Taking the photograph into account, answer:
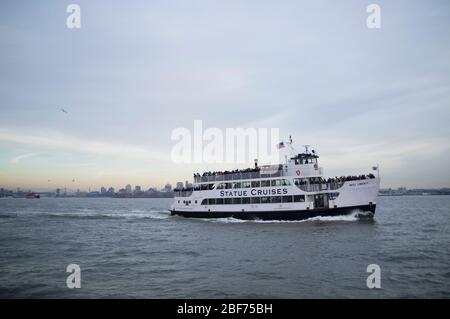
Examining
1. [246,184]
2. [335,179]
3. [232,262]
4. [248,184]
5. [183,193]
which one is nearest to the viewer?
[232,262]

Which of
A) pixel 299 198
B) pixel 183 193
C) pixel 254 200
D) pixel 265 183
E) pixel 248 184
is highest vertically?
pixel 265 183

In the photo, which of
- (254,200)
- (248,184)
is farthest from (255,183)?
(254,200)

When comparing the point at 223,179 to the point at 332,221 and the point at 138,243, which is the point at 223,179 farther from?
the point at 138,243

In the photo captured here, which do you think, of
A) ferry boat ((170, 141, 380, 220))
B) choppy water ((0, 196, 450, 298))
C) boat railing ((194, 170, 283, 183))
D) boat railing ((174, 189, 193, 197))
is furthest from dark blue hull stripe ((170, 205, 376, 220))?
boat railing ((174, 189, 193, 197))

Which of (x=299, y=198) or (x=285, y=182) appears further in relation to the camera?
(x=285, y=182)

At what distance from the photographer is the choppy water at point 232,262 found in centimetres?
1780

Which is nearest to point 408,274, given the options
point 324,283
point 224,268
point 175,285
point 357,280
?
point 357,280

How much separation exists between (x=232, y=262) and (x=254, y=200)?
81.6 feet

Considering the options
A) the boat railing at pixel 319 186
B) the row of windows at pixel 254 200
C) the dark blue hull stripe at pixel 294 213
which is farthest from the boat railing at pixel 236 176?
the dark blue hull stripe at pixel 294 213

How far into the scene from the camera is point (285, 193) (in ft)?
151

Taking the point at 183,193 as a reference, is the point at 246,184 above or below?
above

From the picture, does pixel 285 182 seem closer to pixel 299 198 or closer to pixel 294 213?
pixel 299 198

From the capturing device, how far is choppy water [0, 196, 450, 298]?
58.4 feet
